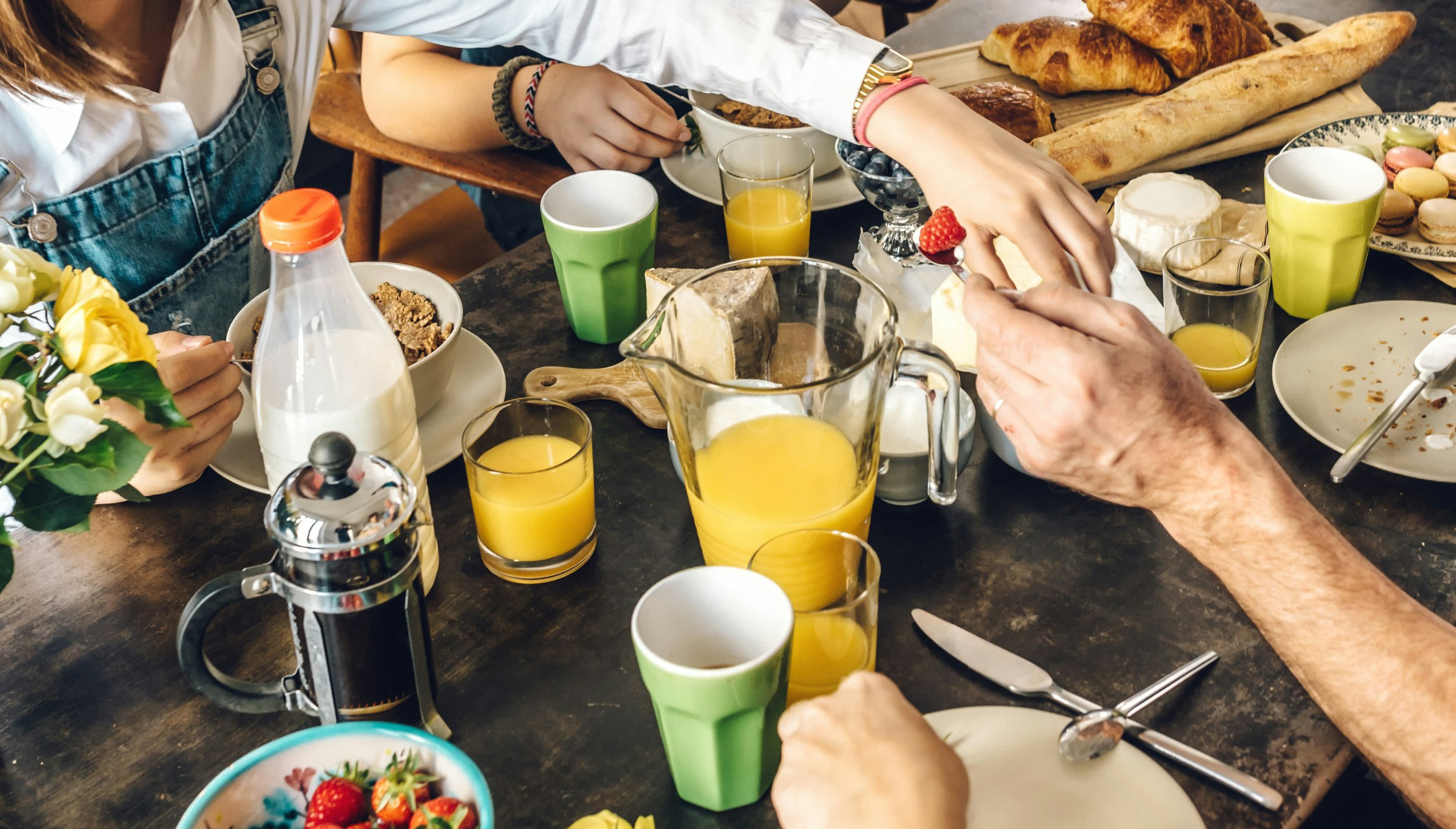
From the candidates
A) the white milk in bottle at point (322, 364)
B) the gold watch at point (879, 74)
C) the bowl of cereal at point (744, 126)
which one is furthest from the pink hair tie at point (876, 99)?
the white milk in bottle at point (322, 364)

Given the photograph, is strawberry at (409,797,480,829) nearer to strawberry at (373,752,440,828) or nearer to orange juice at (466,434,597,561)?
strawberry at (373,752,440,828)

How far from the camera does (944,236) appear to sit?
1116 millimetres

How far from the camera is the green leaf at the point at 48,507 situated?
689 millimetres

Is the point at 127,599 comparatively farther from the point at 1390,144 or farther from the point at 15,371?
the point at 1390,144

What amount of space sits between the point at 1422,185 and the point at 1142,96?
460 mm

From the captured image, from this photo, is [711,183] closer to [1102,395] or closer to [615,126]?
[615,126]

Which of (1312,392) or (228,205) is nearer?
(1312,392)

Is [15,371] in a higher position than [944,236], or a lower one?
higher

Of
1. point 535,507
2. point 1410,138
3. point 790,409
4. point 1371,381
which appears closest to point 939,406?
point 790,409

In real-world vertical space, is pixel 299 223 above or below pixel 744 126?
above

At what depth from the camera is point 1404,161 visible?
4.54 feet

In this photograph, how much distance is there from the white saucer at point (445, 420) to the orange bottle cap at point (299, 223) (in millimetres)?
313

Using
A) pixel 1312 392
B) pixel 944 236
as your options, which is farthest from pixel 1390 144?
pixel 944 236

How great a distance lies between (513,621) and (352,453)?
27 cm
